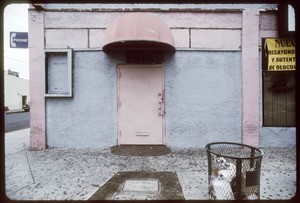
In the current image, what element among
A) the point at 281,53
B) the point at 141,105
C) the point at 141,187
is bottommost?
the point at 141,187

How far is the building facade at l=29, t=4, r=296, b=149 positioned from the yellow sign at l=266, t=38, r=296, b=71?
10.7 inches

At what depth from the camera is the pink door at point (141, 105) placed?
7055 mm

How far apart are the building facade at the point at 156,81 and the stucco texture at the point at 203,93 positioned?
32mm

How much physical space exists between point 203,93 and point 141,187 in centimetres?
390

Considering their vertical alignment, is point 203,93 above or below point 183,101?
above

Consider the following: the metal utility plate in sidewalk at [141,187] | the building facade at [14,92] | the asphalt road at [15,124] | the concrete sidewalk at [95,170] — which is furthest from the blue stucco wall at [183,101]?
the building facade at [14,92]

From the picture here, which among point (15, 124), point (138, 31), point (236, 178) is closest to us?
point (236, 178)

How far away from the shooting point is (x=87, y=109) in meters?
7.07

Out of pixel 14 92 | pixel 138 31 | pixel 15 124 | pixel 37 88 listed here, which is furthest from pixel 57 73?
pixel 14 92

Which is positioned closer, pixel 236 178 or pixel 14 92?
pixel 236 178

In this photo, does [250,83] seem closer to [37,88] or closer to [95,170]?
[95,170]

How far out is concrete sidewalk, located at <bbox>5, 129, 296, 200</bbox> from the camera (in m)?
3.98

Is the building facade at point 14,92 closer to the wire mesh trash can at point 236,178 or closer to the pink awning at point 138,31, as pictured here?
→ the pink awning at point 138,31

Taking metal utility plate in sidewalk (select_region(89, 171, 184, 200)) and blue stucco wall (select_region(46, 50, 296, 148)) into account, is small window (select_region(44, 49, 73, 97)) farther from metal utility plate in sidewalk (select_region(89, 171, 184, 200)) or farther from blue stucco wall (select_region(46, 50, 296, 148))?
metal utility plate in sidewalk (select_region(89, 171, 184, 200))
